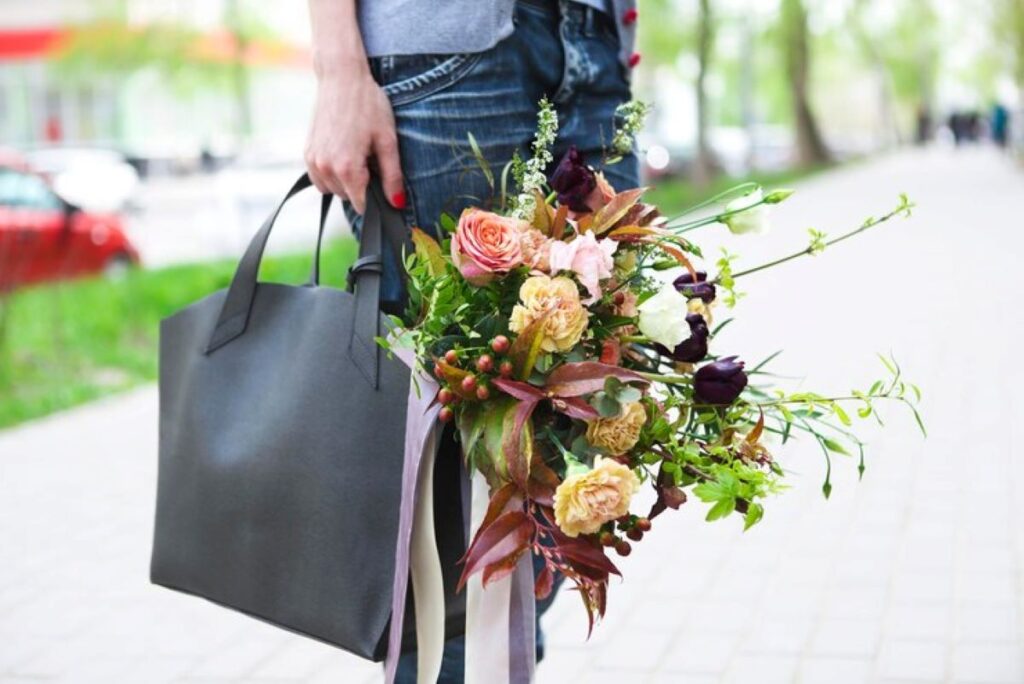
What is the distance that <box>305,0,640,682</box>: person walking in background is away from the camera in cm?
203

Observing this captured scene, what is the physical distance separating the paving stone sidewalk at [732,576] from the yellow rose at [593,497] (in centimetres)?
79

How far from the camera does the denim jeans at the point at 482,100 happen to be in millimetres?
2053

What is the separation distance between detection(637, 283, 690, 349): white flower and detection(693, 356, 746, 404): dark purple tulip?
56 millimetres

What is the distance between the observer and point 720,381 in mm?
1864

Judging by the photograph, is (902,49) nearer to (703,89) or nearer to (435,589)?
(703,89)

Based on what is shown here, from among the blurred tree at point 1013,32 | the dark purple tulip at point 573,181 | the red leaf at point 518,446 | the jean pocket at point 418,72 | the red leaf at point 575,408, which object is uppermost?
the blurred tree at point 1013,32

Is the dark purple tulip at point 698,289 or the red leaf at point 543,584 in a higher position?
the dark purple tulip at point 698,289

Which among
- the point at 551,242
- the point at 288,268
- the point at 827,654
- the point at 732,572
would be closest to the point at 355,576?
the point at 551,242

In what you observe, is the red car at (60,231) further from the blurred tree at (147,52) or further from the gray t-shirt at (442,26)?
the blurred tree at (147,52)

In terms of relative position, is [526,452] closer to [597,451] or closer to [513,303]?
[597,451]

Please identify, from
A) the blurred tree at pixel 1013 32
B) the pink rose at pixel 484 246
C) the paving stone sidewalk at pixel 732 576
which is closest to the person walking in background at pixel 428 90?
the pink rose at pixel 484 246

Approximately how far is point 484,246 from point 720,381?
0.36 meters

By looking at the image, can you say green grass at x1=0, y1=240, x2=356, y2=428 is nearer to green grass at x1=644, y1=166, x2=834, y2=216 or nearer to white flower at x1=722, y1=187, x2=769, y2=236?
white flower at x1=722, y1=187, x2=769, y2=236

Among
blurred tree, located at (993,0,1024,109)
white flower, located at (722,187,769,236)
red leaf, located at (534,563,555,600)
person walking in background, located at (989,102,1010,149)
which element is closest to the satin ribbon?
red leaf, located at (534,563,555,600)
